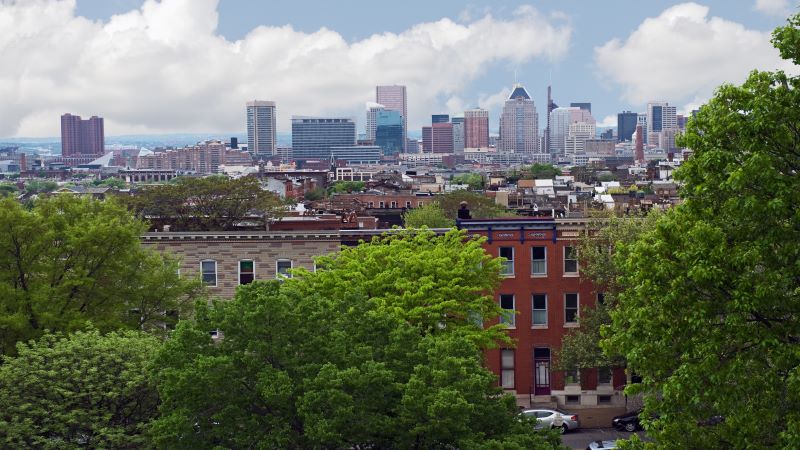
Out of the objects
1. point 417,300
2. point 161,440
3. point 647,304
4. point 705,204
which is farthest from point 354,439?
point 417,300

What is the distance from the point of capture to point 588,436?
54531 millimetres

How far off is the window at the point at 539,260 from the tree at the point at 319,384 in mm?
25830

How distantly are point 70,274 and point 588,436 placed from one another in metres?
23.5

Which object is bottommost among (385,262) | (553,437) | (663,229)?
(553,437)

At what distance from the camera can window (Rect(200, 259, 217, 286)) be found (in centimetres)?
6238

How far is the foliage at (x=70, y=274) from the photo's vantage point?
42.7 metres

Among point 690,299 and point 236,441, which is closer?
point 690,299

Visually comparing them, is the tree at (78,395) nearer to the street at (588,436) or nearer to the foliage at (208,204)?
the street at (588,436)

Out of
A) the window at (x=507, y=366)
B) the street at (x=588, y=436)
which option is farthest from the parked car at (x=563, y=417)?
the window at (x=507, y=366)

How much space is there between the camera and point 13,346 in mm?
41844

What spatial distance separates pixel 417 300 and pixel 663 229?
22253mm

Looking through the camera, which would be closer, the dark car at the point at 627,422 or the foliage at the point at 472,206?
the dark car at the point at 627,422

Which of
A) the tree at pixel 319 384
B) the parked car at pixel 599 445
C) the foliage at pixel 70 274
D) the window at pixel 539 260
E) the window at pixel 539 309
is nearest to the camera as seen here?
the tree at pixel 319 384

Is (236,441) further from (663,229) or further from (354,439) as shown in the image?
(663,229)
